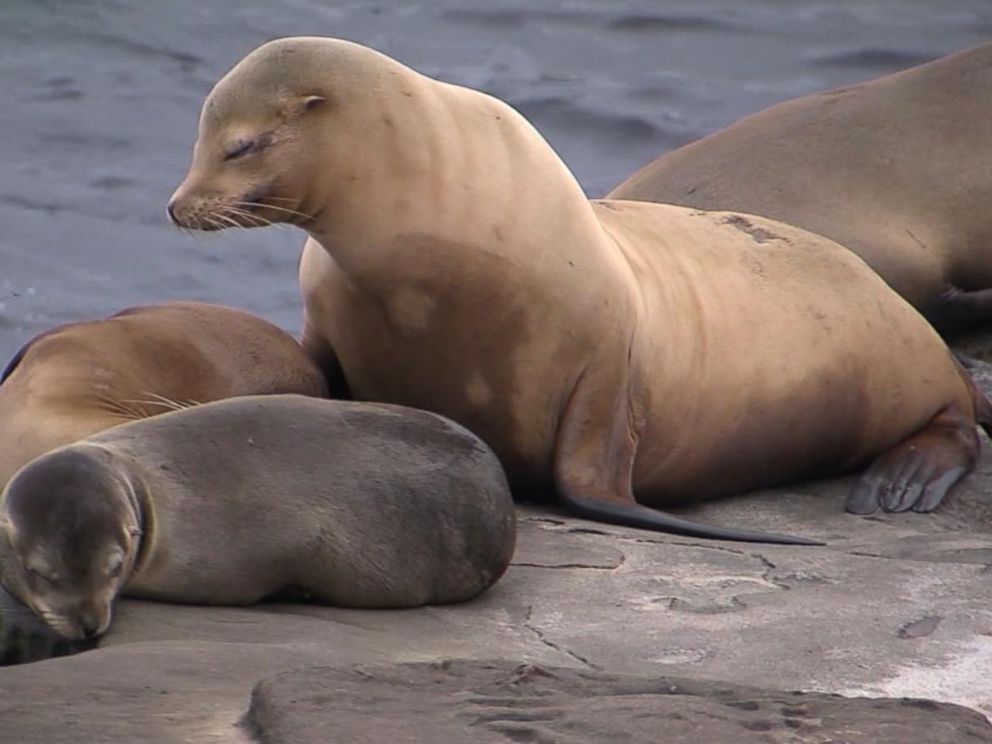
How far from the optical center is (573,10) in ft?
53.2

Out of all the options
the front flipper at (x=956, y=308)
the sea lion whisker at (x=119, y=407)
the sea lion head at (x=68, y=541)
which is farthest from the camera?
the front flipper at (x=956, y=308)

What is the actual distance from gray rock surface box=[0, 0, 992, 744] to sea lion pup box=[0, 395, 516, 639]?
0.07 meters

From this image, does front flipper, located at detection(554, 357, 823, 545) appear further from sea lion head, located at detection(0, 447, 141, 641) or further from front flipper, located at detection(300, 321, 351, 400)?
sea lion head, located at detection(0, 447, 141, 641)

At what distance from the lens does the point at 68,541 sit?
4.14 metres

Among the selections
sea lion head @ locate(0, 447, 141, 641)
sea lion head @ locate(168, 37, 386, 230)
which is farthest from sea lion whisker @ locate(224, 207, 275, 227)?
sea lion head @ locate(0, 447, 141, 641)

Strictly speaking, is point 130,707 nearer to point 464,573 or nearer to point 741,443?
point 464,573

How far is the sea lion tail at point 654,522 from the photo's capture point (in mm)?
5402

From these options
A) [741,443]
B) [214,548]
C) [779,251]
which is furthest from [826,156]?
[214,548]

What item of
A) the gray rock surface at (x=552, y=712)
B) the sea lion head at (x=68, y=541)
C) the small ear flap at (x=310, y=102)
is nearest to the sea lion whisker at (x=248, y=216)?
the small ear flap at (x=310, y=102)

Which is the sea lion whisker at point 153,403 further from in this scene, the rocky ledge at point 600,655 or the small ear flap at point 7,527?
the small ear flap at point 7,527

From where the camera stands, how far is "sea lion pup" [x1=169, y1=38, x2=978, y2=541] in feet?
17.7

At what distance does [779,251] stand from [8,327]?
393cm

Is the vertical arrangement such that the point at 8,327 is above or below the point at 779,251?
below

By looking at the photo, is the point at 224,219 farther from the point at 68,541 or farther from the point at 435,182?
the point at 68,541
